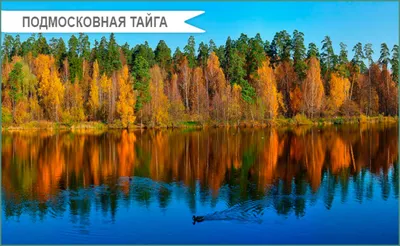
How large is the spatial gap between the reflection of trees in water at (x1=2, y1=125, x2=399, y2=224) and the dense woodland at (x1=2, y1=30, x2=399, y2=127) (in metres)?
21.2

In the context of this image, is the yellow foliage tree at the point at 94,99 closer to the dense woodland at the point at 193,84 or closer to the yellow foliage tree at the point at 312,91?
the dense woodland at the point at 193,84

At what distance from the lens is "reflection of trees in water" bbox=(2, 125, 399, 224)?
57.2 feet

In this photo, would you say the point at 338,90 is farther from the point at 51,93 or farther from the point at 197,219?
the point at 197,219

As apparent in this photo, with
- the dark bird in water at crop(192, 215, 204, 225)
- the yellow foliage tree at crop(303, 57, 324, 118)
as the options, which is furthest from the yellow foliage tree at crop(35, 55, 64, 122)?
the dark bird in water at crop(192, 215, 204, 225)

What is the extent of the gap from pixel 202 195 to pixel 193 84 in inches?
1926

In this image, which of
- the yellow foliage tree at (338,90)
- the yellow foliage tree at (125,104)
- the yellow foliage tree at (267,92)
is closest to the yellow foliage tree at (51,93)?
the yellow foliage tree at (125,104)

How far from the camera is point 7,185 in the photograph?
20719 millimetres

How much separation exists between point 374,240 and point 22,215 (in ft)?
38.7

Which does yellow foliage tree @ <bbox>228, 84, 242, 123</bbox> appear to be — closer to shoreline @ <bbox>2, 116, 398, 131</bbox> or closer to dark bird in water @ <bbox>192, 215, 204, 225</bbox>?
shoreline @ <bbox>2, 116, 398, 131</bbox>

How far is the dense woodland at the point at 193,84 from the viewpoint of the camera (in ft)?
191

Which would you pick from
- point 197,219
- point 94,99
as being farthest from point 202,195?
point 94,99

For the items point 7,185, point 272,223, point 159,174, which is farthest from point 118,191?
point 272,223

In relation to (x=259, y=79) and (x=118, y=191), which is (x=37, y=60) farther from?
(x=118, y=191)

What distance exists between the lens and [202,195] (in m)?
18.1
